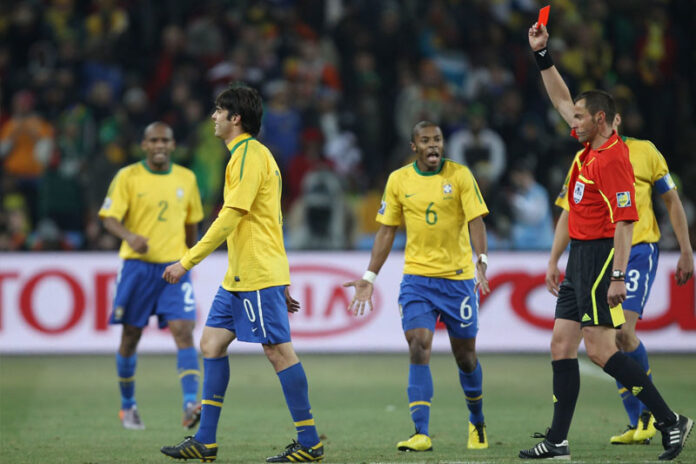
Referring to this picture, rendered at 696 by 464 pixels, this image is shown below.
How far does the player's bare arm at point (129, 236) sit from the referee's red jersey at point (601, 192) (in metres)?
3.67

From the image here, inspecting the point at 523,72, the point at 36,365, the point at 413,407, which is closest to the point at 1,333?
the point at 36,365

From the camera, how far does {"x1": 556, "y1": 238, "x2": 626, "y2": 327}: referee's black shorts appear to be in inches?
251

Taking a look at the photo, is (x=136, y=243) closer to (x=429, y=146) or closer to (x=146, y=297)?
(x=146, y=297)

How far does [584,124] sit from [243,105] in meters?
2.08

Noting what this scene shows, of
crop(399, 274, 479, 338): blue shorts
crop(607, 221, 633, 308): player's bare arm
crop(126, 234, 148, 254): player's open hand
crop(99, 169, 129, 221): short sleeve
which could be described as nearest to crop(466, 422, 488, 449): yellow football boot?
crop(399, 274, 479, 338): blue shorts

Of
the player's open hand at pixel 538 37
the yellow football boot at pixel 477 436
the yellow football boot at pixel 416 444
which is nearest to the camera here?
the player's open hand at pixel 538 37

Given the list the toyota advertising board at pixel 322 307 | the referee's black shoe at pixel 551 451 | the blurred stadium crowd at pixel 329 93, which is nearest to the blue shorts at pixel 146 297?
the referee's black shoe at pixel 551 451

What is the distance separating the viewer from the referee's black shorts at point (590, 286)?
6387 millimetres

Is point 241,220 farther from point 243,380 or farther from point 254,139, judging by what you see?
point 243,380

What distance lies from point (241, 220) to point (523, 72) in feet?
39.1

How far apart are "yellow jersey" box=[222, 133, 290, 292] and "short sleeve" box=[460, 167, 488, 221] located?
163 cm

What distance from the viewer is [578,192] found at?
6590mm

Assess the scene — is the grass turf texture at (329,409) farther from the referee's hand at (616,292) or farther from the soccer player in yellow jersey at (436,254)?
the referee's hand at (616,292)

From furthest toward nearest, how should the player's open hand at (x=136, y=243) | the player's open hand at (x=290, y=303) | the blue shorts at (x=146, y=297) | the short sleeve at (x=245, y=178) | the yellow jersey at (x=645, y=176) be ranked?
the blue shorts at (x=146, y=297) → the player's open hand at (x=136, y=243) → the yellow jersey at (x=645, y=176) → the player's open hand at (x=290, y=303) → the short sleeve at (x=245, y=178)
